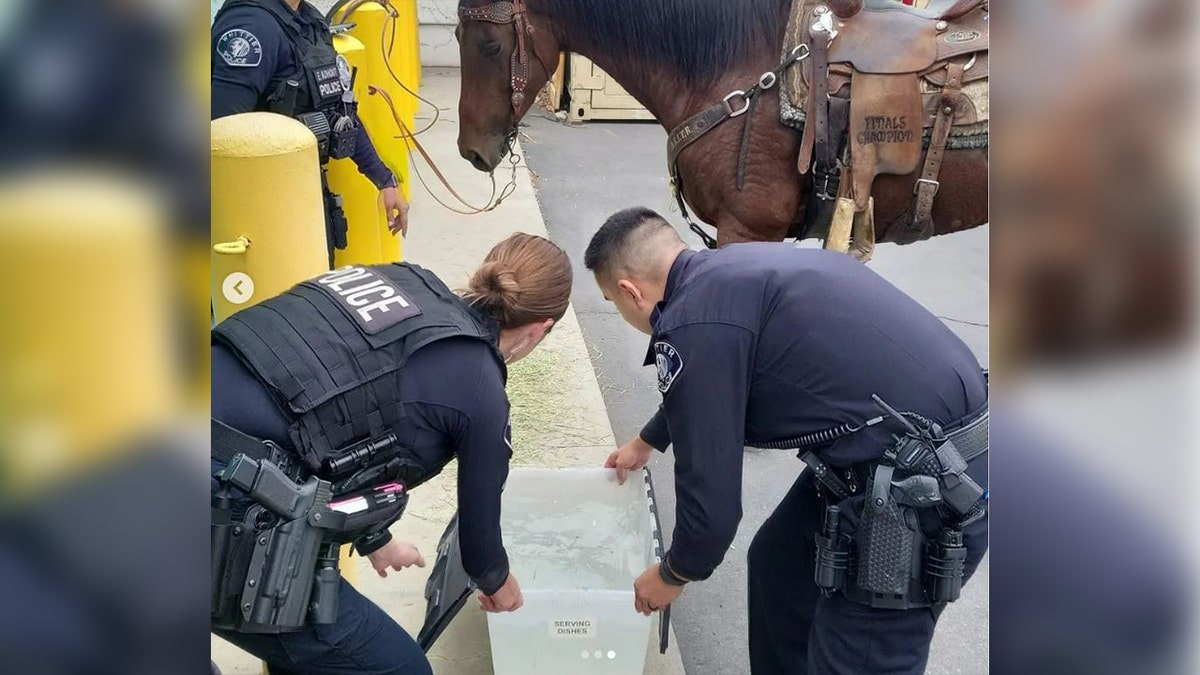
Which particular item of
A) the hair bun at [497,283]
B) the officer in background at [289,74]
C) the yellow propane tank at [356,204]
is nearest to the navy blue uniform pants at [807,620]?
the hair bun at [497,283]

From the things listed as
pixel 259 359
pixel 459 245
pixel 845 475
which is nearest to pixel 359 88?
pixel 459 245

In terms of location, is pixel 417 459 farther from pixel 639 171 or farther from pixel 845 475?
pixel 639 171

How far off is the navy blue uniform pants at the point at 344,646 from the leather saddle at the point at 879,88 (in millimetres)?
1999

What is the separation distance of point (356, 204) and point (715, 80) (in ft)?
6.65

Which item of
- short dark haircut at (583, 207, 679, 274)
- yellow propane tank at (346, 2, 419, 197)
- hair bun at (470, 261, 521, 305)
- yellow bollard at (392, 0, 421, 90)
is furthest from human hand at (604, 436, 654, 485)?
yellow bollard at (392, 0, 421, 90)

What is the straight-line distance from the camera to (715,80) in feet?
10.9

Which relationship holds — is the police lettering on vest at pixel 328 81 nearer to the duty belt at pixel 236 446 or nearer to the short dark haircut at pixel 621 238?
the short dark haircut at pixel 621 238

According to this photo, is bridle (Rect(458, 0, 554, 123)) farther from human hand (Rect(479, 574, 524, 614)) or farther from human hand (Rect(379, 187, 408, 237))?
human hand (Rect(479, 574, 524, 614))

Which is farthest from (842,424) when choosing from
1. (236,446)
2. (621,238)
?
(236,446)

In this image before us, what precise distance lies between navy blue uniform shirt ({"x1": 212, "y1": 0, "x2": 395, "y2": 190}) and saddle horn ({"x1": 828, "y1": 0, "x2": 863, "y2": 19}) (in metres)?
1.94

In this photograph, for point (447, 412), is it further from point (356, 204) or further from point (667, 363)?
point (356, 204)

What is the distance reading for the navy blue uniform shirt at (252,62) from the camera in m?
3.27

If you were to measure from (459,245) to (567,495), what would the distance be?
3579 mm

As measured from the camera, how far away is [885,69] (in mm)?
3082
